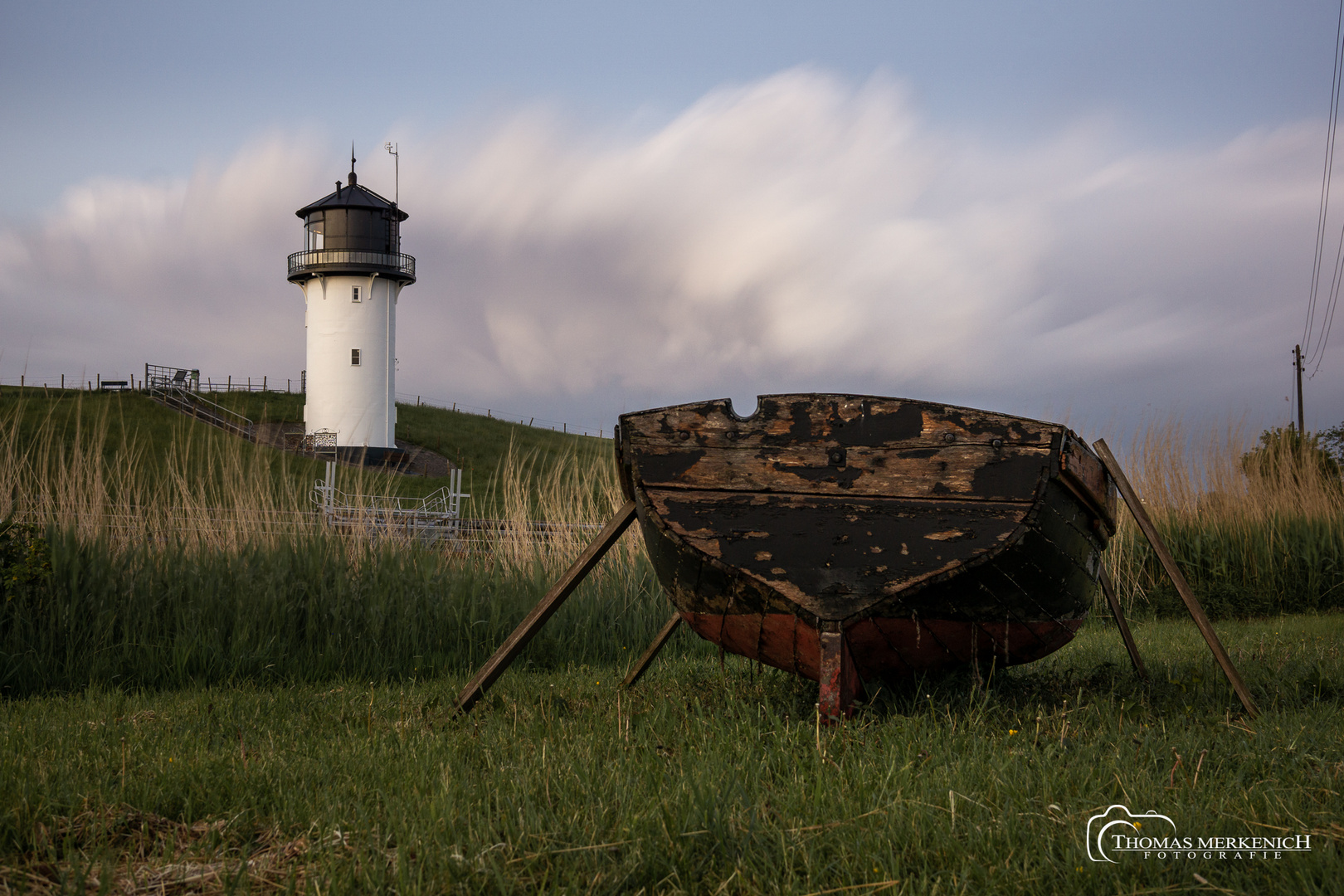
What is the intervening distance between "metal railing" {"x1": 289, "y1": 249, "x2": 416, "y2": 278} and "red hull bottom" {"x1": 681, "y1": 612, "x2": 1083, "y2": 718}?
30.0 meters

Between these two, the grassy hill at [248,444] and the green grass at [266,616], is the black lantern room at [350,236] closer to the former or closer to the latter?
the grassy hill at [248,444]

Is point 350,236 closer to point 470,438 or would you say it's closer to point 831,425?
point 470,438

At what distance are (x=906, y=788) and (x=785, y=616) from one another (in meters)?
0.97

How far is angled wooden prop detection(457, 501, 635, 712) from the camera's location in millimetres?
3639

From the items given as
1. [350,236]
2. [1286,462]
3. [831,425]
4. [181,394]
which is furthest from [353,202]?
[831,425]

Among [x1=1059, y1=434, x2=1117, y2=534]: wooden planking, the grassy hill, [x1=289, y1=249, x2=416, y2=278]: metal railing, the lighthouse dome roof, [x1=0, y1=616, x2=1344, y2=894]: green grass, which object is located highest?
the lighthouse dome roof

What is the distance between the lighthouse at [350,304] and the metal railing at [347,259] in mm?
27

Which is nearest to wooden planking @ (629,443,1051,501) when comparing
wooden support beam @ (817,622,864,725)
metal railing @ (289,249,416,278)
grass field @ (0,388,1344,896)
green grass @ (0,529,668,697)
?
wooden support beam @ (817,622,864,725)

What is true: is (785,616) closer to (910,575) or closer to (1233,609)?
(910,575)

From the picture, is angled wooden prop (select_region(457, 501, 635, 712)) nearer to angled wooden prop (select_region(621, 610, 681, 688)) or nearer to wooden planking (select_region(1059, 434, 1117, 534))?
angled wooden prop (select_region(621, 610, 681, 688))

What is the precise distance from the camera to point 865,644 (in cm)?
326

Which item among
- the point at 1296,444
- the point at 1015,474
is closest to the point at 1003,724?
the point at 1015,474

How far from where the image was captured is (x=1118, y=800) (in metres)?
2.29

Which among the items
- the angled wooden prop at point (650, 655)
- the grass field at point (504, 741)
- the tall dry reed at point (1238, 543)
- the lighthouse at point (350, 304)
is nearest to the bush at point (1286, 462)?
the tall dry reed at point (1238, 543)
